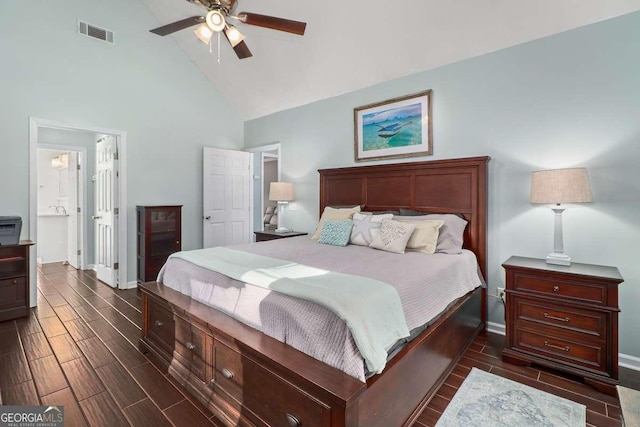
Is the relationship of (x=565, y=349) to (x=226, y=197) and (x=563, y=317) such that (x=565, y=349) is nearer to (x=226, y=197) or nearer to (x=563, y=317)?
(x=563, y=317)

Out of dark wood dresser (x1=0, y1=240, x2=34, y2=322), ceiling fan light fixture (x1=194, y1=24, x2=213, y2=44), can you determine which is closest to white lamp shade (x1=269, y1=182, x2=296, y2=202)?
ceiling fan light fixture (x1=194, y1=24, x2=213, y2=44)

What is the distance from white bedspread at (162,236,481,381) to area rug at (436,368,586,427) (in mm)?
557

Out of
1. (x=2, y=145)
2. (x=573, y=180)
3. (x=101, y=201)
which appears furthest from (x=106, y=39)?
(x=573, y=180)

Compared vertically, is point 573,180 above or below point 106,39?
below

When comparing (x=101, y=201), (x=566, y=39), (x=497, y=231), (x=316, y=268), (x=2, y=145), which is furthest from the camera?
(x=101, y=201)

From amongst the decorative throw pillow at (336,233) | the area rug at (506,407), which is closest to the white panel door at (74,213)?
the decorative throw pillow at (336,233)

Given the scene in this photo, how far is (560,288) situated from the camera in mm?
2191

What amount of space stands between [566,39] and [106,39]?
509 centimetres

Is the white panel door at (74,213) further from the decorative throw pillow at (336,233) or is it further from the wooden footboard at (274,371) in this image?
the decorative throw pillow at (336,233)

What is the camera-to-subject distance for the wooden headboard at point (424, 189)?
2.95 m

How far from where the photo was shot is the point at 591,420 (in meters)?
1.76

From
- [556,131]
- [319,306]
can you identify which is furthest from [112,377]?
[556,131]

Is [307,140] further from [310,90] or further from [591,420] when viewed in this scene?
[591,420]

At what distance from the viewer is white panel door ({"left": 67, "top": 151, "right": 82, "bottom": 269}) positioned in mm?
5441
